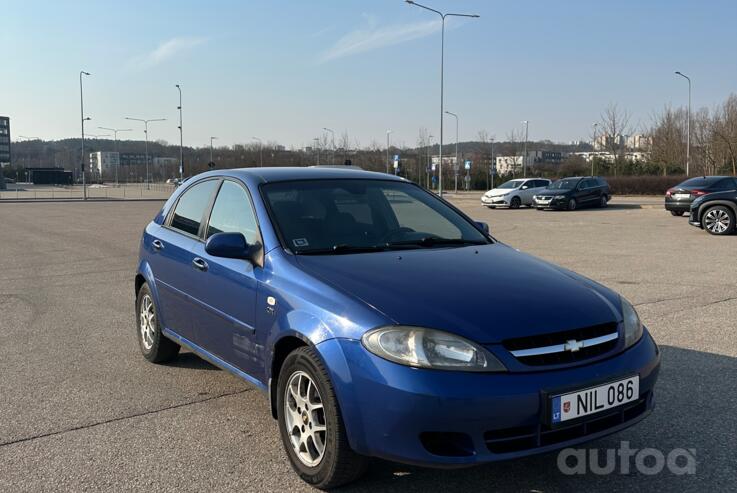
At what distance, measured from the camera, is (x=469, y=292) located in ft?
10.1

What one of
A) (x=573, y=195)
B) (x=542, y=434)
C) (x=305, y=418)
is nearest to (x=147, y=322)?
(x=305, y=418)

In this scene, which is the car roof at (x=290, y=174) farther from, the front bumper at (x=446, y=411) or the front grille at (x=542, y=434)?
the front grille at (x=542, y=434)

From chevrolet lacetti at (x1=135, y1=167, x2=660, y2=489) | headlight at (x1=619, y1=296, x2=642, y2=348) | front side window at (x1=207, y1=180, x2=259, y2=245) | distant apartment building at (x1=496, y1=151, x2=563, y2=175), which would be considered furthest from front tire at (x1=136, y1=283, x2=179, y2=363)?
distant apartment building at (x1=496, y1=151, x2=563, y2=175)

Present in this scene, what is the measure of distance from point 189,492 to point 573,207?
93.4ft

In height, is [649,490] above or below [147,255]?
below

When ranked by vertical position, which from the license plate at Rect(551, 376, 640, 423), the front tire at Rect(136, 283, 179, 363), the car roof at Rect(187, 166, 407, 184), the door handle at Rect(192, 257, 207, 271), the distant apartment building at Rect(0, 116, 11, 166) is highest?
the distant apartment building at Rect(0, 116, 11, 166)

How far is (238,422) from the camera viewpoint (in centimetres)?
399

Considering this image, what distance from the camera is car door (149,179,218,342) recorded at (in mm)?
4473

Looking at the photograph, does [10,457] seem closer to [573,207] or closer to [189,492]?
[189,492]

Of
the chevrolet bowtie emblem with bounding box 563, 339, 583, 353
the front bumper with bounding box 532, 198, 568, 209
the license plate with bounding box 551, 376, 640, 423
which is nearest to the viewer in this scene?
the license plate with bounding box 551, 376, 640, 423

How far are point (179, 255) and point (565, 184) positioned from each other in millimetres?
27815

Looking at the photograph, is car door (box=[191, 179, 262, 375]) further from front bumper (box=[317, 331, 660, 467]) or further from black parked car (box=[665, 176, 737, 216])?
black parked car (box=[665, 176, 737, 216])

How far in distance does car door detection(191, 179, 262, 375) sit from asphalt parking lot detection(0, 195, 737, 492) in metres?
0.50

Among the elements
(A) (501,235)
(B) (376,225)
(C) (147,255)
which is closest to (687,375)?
(B) (376,225)
